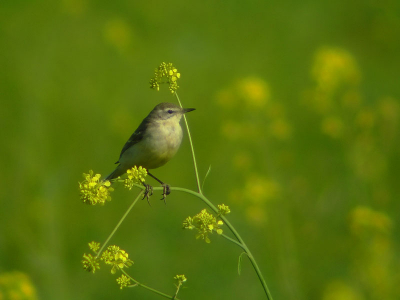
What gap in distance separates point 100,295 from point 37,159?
2407mm

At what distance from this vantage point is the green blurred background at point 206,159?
688cm

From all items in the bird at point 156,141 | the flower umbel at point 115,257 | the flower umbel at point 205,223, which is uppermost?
the bird at point 156,141

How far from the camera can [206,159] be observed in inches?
401

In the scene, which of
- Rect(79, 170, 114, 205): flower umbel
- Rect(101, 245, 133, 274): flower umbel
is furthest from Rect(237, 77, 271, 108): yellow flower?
Rect(101, 245, 133, 274): flower umbel

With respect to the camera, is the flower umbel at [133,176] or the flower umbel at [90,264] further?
the flower umbel at [133,176]

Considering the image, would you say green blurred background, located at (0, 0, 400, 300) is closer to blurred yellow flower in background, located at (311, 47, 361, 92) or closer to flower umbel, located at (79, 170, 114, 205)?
blurred yellow flower in background, located at (311, 47, 361, 92)

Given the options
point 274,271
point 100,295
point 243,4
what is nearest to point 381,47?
point 243,4

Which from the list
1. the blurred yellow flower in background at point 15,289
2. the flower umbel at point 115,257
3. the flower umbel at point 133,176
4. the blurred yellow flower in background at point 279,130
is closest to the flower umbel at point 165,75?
the flower umbel at point 133,176

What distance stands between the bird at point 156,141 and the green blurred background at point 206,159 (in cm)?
140

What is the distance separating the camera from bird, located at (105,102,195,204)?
16.5 ft

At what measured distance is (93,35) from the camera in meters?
12.8

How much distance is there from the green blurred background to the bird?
1.40m

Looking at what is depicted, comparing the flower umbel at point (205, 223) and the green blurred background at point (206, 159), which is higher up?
the green blurred background at point (206, 159)

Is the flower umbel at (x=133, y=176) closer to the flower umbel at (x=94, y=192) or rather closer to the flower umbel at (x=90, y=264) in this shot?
the flower umbel at (x=94, y=192)
